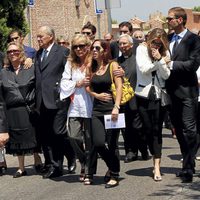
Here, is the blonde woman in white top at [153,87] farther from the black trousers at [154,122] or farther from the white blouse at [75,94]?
the white blouse at [75,94]

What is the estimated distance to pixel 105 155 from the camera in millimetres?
8195

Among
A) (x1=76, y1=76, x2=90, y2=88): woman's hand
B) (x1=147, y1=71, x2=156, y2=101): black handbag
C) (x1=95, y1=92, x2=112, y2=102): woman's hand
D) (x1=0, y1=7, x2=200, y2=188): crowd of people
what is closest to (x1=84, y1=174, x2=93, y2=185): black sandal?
(x1=0, y1=7, x2=200, y2=188): crowd of people

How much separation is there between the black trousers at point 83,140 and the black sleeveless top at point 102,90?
1.25ft

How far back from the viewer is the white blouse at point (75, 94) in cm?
847

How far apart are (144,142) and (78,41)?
2.54m

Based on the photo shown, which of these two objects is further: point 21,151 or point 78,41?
point 21,151

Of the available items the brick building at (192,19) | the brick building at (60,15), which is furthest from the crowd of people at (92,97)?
the brick building at (192,19)

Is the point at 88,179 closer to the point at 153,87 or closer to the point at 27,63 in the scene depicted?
the point at 153,87

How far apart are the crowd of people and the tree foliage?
7.60 metres

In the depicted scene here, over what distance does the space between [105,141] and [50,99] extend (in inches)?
49.4

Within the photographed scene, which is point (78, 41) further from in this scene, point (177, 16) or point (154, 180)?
point (154, 180)

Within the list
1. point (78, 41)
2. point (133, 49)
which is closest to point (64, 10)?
point (133, 49)

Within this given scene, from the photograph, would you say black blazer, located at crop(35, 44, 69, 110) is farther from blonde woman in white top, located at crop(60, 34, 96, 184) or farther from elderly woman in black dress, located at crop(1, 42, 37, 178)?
blonde woman in white top, located at crop(60, 34, 96, 184)

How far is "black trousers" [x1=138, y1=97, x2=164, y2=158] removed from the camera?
8383mm
